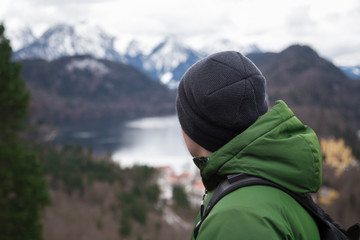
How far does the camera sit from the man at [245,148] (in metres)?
0.72

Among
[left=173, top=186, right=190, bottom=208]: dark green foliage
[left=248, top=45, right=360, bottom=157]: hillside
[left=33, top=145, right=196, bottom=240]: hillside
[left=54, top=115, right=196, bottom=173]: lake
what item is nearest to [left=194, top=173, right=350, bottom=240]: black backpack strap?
[left=33, top=145, right=196, bottom=240]: hillside

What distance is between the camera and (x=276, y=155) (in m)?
0.82

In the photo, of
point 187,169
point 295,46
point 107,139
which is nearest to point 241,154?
point 187,169

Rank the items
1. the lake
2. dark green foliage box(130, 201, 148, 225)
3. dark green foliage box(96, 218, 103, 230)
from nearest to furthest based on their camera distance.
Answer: dark green foliage box(96, 218, 103, 230) < dark green foliage box(130, 201, 148, 225) < the lake

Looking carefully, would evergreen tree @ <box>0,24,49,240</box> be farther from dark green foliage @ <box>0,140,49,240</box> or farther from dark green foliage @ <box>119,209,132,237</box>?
dark green foliage @ <box>119,209,132,237</box>

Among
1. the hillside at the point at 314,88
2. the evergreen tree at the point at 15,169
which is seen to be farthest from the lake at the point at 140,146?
the evergreen tree at the point at 15,169

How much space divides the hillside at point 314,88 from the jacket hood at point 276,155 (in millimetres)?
62303

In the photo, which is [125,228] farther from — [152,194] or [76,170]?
[76,170]

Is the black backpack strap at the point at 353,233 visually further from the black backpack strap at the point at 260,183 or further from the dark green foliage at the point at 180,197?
the dark green foliage at the point at 180,197

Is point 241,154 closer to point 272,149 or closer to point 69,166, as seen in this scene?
point 272,149

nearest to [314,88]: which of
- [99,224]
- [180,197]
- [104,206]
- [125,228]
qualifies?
[180,197]

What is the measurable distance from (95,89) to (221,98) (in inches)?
5877

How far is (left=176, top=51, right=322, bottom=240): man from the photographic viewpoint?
724mm

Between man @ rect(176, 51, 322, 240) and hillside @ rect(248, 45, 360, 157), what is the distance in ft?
204
